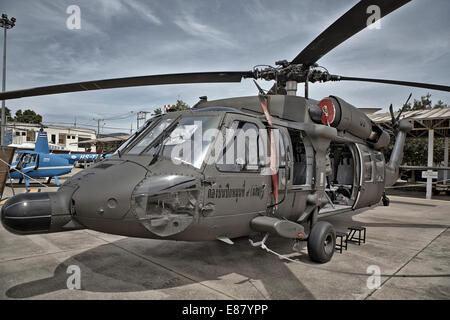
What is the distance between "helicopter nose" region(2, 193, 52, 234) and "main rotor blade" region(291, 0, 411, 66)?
4073mm

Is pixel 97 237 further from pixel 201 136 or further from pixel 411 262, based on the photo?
pixel 411 262

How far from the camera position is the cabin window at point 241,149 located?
13.7ft

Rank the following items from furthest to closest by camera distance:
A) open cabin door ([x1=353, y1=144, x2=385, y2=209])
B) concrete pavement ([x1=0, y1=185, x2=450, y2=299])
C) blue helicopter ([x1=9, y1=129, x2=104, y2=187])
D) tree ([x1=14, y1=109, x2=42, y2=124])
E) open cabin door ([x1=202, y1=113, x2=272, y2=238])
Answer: tree ([x1=14, y1=109, x2=42, y2=124]), blue helicopter ([x1=9, y1=129, x2=104, y2=187]), open cabin door ([x1=353, y1=144, x2=385, y2=209]), open cabin door ([x1=202, y1=113, x2=272, y2=238]), concrete pavement ([x1=0, y1=185, x2=450, y2=299])

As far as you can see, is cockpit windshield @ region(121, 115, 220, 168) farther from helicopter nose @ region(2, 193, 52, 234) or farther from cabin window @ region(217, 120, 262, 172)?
helicopter nose @ region(2, 193, 52, 234)

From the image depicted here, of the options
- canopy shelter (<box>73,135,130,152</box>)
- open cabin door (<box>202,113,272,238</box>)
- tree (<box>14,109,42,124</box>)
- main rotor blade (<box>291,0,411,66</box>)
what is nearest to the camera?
main rotor blade (<box>291,0,411,66</box>)

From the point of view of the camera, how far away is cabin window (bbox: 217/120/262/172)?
4.18 meters

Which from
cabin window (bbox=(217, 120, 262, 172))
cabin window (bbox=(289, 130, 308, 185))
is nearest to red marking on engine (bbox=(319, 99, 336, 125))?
cabin window (bbox=(289, 130, 308, 185))

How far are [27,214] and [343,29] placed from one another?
434cm

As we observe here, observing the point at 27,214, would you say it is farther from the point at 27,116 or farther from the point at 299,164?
the point at 27,116

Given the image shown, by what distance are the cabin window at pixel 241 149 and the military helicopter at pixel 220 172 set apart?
15 mm

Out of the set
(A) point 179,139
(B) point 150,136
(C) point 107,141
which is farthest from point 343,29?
(C) point 107,141

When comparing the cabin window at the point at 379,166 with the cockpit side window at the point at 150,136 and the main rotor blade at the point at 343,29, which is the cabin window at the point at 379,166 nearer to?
the main rotor blade at the point at 343,29

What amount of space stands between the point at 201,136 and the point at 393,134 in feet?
25.1
